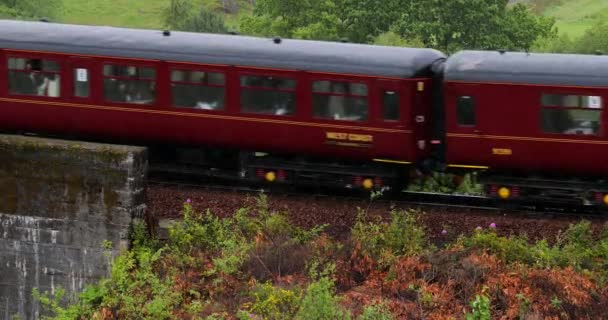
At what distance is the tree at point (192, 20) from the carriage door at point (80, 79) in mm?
23067

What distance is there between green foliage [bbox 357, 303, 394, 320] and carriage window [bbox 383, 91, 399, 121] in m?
5.23

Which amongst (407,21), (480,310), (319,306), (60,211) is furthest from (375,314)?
(407,21)

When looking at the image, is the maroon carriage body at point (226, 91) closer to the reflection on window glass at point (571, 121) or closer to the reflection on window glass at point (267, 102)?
the reflection on window glass at point (267, 102)

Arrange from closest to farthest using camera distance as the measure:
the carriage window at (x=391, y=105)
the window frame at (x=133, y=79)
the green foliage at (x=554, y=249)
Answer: the green foliage at (x=554, y=249) → the carriage window at (x=391, y=105) → the window frame at (x=133, y=79)

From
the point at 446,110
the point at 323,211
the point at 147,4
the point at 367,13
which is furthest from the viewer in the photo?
the point at 147,4

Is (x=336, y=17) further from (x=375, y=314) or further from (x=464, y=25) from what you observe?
(x=375, y=314)

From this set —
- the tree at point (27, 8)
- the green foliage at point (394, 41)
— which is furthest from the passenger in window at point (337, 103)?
the tree at point (27, 8)

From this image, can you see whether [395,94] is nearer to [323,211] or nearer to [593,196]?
[323,211]

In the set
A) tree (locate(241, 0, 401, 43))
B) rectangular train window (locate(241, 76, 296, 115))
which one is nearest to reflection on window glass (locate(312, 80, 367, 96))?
rectangular train window (locate(241, 76, 296, 115))

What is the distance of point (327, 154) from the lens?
53.7ft

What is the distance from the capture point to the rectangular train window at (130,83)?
16.9 m

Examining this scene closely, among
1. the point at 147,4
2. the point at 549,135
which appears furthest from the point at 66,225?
the point at 147,4

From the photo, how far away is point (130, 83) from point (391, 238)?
6.59 m

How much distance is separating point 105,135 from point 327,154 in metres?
4.57
